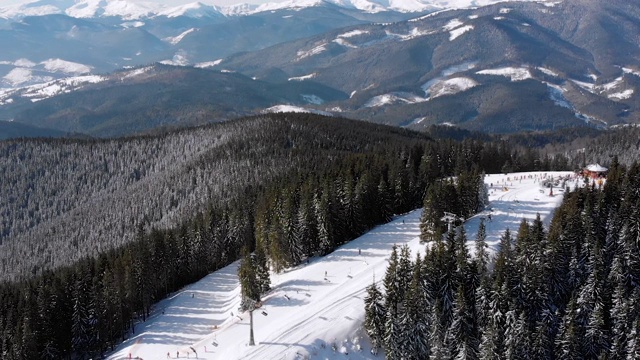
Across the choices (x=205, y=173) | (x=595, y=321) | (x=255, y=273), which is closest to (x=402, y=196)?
(x=255, y=273)

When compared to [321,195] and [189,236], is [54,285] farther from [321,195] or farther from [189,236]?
[321,195]

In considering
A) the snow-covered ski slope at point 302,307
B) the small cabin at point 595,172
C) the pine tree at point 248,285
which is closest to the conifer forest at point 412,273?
the pine tree at point 248,285

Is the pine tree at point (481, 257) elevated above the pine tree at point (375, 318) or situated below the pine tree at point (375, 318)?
above

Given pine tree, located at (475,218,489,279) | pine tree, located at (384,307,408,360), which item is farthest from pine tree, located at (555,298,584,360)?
pine tree, located at (384,307,408,360)

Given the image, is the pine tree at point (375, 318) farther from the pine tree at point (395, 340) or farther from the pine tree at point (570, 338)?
the pine tree at point (570, 338)

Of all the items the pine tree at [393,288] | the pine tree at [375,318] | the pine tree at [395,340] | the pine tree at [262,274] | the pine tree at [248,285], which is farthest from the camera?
the pine tree at [262,274]

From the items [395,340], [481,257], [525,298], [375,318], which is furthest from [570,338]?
[375,318]
